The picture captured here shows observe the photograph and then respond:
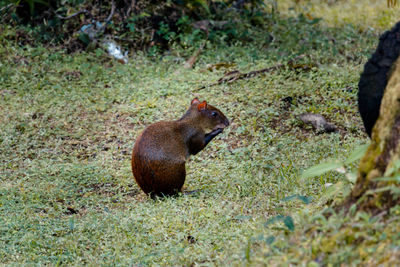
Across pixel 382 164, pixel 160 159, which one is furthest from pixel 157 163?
pixel 382 164

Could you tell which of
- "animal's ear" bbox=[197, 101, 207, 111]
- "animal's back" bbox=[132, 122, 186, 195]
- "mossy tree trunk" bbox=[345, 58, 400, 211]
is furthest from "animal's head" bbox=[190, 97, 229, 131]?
"mossy tree trunk" bbox=[345, 58, 400, 211]

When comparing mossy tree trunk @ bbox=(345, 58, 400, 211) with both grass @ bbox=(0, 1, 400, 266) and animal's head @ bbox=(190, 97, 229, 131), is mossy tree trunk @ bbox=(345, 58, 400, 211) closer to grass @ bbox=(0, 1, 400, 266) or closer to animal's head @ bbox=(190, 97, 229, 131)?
grass @ bbox=(0, 1, 400, 266)

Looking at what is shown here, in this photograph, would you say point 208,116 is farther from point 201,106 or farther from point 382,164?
point 382,164

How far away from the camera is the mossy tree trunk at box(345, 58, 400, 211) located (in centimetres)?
247

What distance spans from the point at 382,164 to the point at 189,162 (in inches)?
134

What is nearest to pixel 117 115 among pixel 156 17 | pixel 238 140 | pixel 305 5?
pixel 238 140

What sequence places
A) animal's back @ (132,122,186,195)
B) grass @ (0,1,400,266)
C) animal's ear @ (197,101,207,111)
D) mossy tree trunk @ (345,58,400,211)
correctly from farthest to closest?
animal's ear @ (197,101,207,111), animal's back @ (132,122,186,195), grass @ (0,1,400,266), mossy tree trunk @ (345,58,400,211)

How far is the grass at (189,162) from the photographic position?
123 inches

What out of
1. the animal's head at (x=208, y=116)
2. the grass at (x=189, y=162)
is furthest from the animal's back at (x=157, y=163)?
the animal's head at (x=208, y=116)

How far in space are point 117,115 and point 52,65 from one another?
1975 mm

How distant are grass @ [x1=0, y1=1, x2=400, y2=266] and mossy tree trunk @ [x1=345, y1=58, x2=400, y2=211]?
3.9 inches

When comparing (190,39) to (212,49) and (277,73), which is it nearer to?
(212,49)

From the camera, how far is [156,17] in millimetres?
9078

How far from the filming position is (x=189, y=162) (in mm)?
5828
